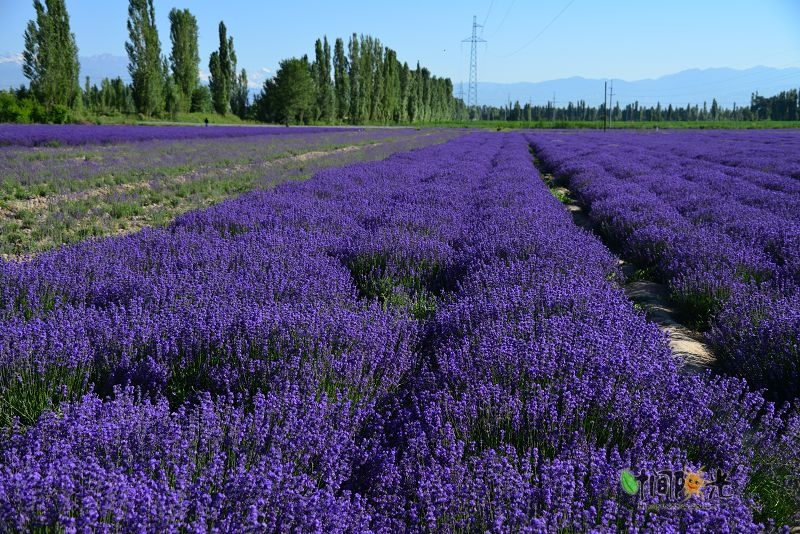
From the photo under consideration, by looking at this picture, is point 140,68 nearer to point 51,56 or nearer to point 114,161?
point 51,56

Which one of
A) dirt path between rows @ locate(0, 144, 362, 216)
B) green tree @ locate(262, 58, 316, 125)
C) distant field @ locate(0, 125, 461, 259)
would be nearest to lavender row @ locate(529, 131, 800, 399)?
distant field @ locate(0, 125, 461, 259)

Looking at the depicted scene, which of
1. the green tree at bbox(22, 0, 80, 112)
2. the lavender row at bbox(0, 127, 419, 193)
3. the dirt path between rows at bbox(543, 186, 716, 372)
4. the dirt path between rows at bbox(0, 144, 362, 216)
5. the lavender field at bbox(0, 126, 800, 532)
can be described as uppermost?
the green tree at bbox(22, 0, 80, 112)

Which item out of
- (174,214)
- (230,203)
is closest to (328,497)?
(230,203)

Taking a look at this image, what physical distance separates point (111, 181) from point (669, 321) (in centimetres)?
1007

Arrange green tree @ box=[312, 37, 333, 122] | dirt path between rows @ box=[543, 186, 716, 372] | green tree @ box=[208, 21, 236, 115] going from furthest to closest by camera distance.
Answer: green tree @ box=[312, 37, 333, 122]
green tree @ box=[208, 21, 236, 115]
dirt path between rows @ box=[543, 186, 716, 372]

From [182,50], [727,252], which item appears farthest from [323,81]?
[727,252]

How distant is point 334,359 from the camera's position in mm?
2486

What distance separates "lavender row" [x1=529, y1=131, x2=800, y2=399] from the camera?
305cm

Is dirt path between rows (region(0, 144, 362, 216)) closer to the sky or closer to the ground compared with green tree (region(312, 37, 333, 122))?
closer to the ground

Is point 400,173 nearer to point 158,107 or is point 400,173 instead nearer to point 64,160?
point 64,160

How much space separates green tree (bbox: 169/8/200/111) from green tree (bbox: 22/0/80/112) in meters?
12.9

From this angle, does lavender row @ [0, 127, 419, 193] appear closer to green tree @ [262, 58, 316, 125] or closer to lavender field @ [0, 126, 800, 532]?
lavender field @ [0, 126, 800, 532]

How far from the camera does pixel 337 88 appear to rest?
63.9 metres

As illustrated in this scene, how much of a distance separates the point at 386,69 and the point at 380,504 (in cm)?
6898
